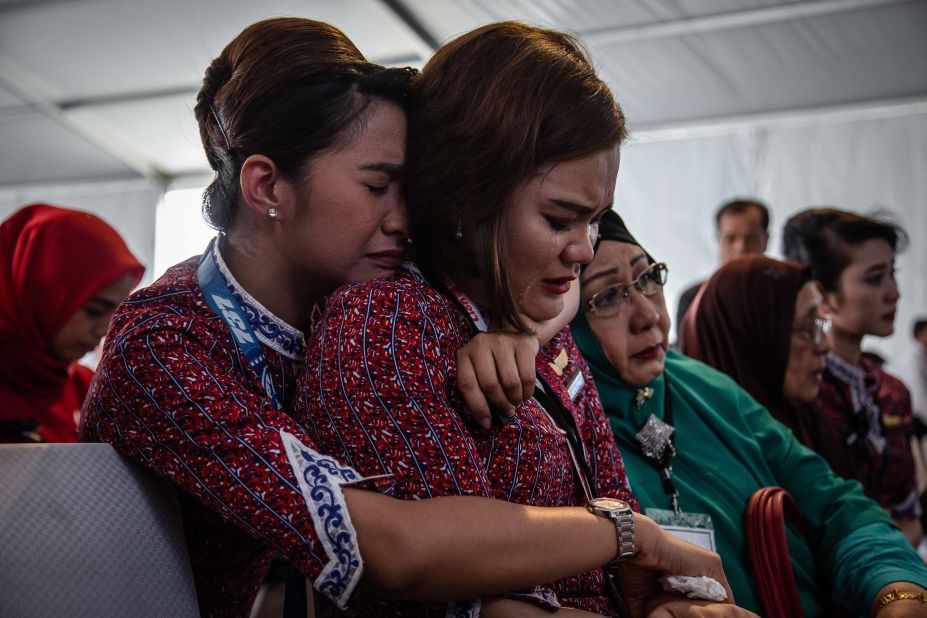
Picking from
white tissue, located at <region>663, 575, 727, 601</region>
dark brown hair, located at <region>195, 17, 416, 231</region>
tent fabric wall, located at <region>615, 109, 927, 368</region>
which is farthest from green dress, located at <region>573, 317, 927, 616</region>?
tent fabric wall, located at <region>615, 109, 927, 368</region>

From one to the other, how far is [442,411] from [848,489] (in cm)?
135

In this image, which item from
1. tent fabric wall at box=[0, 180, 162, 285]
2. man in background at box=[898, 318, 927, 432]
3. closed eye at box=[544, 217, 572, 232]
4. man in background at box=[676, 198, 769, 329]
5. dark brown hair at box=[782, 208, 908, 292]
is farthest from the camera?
tent fabric wall at box=[0, 180, 162, 285]

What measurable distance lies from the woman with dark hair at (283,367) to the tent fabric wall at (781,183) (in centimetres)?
546

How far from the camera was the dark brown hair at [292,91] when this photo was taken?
148 centimetres

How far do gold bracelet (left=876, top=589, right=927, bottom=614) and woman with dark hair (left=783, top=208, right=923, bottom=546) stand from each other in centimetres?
149

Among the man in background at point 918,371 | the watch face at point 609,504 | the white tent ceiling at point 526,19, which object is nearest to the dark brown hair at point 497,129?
the watch face at point 609,504

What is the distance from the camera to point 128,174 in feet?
25.2

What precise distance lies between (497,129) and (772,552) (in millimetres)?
1129

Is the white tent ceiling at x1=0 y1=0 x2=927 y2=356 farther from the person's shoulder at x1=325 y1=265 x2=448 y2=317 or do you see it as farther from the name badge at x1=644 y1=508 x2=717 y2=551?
the person's shoulder at x1=325 y1=265 x2=448 y2=317

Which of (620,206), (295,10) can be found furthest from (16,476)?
(620,206)

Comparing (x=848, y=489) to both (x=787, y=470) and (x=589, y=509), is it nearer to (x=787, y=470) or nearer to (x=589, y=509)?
(x=787, y=470)

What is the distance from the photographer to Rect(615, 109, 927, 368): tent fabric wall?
6508mm

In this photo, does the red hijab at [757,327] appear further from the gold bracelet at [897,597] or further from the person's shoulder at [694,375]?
the gold bracelet at [897,597]

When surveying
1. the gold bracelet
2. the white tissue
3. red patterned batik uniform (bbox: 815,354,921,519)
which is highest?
the white tissue
